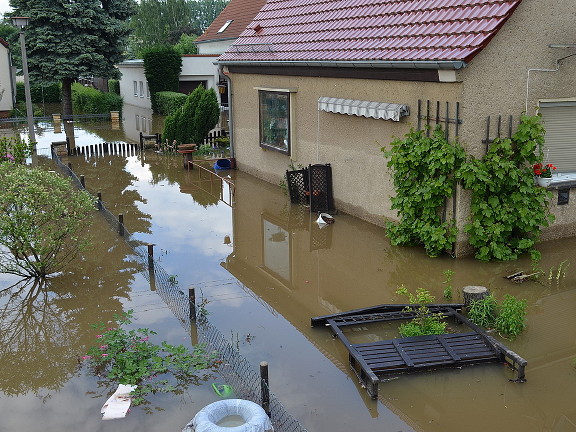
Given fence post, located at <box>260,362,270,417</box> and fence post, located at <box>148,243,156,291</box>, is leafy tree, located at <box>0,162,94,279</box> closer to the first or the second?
fence post, located at <box>148,243,156,291</box>

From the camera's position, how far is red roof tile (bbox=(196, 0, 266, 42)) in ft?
114

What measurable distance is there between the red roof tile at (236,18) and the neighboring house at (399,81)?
18.6 meters

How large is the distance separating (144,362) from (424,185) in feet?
19.2

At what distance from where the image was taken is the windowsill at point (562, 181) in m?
11.3

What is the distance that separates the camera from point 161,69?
37.0m

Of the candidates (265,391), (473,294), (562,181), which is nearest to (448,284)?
(473,294)

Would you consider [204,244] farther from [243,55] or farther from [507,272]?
[243,55]

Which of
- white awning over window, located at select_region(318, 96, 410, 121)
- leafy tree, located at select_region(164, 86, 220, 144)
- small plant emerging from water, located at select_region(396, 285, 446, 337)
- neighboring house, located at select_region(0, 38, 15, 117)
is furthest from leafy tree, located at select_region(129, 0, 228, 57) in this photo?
small plant emerging from water, located at select_region(396, 285, 446, 337)

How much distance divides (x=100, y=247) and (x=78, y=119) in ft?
87.0

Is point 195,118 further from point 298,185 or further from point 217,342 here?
point 217,342

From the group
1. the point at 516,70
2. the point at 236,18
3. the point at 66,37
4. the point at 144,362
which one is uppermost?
the point at 236,18

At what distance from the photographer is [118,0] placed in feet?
118

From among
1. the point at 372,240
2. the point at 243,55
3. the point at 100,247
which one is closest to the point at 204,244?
the point at 100,247

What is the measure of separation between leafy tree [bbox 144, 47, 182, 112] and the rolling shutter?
95.3ft
